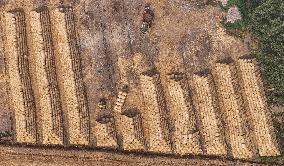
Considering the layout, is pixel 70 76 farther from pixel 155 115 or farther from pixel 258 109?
pixel 258 109

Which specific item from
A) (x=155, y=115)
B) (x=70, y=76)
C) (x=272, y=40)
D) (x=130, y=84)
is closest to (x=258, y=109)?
(x=272, y=40)

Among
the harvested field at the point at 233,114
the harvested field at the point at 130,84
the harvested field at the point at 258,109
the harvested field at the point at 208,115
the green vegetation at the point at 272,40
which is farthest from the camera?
the harvested field at the point at 130,84

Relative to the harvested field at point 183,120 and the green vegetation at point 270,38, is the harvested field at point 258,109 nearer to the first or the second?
the green vegetation at point 270,38

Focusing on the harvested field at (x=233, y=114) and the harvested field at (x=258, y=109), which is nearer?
the harvested field at (x=258, y=109)

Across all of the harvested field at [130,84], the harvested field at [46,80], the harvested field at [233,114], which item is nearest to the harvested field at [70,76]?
the harvested field at [130,84]

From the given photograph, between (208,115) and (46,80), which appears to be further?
(46,80)

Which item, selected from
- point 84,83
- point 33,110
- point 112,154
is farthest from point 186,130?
point 33,110

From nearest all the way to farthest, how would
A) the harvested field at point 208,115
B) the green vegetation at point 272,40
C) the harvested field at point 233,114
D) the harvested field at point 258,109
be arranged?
the green vegetation at point 272,40 < the harvested field at point 258,109 < the harvested field at point 233,114 < the harvested field at point 208,115

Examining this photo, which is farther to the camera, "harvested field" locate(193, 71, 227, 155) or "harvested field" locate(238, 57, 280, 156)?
"harvested field" locate(193, 71, 227, 155)

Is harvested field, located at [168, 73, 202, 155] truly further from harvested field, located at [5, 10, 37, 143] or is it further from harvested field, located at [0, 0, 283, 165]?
harvested field, located at [5, 10, 37, 143]

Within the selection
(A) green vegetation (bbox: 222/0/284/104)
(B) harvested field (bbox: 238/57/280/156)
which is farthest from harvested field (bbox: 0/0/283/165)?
(A) green vegetation (bbox: 222/0/284/104)
